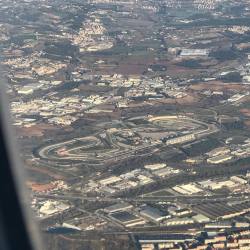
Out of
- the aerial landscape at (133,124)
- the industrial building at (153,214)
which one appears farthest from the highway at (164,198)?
the industrial building at (153,214)

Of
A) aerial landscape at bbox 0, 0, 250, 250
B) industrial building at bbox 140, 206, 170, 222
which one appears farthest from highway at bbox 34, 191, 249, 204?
industrial building at bbox 140, 206, 170, 222

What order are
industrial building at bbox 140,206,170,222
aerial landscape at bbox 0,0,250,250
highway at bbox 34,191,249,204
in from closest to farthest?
aerial landscape at bbox 0,0,250,250
industrial building at bbox 140,206,170,222
highway at bbox 34,191,249,204

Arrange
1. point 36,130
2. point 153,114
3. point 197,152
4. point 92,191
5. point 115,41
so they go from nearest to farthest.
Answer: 1. point 92,191
2. point 197,152
3. point 36,130
4. point 153,114
5. point 115,41

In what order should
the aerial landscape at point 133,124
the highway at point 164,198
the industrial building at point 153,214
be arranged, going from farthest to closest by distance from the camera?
1. the highway at point 164,198
2. the industrial building at point 153,214
3. the aerial landscape at point 133,124

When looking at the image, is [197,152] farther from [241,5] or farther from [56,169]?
[241,5]

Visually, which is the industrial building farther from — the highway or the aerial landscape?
the highway

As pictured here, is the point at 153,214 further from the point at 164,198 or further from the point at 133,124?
the point at 133,124

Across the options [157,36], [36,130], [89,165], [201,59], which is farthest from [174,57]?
[89,165]

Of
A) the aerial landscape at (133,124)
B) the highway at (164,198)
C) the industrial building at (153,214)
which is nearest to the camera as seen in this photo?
the aerial landscape at (133,124)

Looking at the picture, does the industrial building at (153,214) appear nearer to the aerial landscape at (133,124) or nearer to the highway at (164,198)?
the aerial landscape at (133,124)
